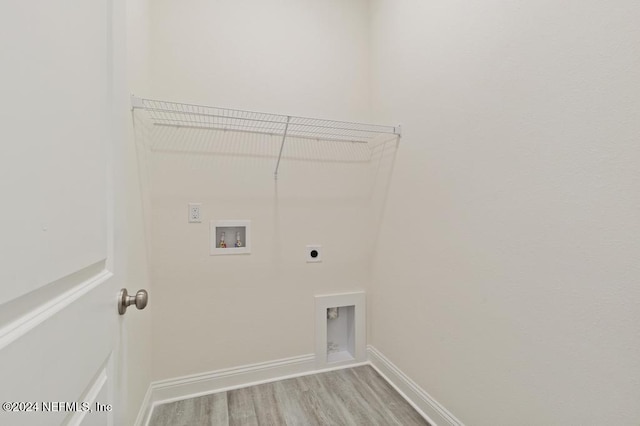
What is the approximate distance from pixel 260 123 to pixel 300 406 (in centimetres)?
177

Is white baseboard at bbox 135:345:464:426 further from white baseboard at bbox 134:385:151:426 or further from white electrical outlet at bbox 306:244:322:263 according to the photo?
white electrical outlet at bbox 306:244:322:263

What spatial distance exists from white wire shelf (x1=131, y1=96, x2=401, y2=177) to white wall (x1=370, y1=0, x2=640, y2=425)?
409 mm

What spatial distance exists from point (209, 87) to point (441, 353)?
207 centimetres

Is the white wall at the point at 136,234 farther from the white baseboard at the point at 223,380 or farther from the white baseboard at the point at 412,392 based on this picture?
the white baseboard at the point at 412,392

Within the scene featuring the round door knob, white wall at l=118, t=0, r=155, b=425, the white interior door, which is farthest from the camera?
white wall at l=118, t=0, r=155, b=425

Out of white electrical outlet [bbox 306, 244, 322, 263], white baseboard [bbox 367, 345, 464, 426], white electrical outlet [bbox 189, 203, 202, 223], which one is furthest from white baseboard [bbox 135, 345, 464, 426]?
white electrical outlet [bbox 189, 203, 202, 223]

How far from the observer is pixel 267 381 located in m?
1.83

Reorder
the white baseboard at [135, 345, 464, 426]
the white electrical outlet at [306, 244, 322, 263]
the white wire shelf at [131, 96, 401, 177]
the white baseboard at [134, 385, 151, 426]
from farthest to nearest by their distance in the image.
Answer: the white electrical outlet at [306, 244, 322, 263], the white wire shelf at [131, 96, 401, 177], the white baseboard at [135, 345, 464, 426], the white baseboard at [134, 385, 151, 426]

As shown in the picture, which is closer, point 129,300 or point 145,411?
point 129,300

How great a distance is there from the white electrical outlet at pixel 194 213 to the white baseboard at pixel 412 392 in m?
1.54

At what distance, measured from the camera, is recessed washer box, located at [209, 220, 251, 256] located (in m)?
1.74

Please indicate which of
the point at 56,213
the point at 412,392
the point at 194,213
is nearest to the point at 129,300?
the point at 56,213

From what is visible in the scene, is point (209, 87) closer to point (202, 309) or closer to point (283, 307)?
point (202, 309)

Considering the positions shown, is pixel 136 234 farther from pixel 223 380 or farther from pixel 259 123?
pixel 223 380
